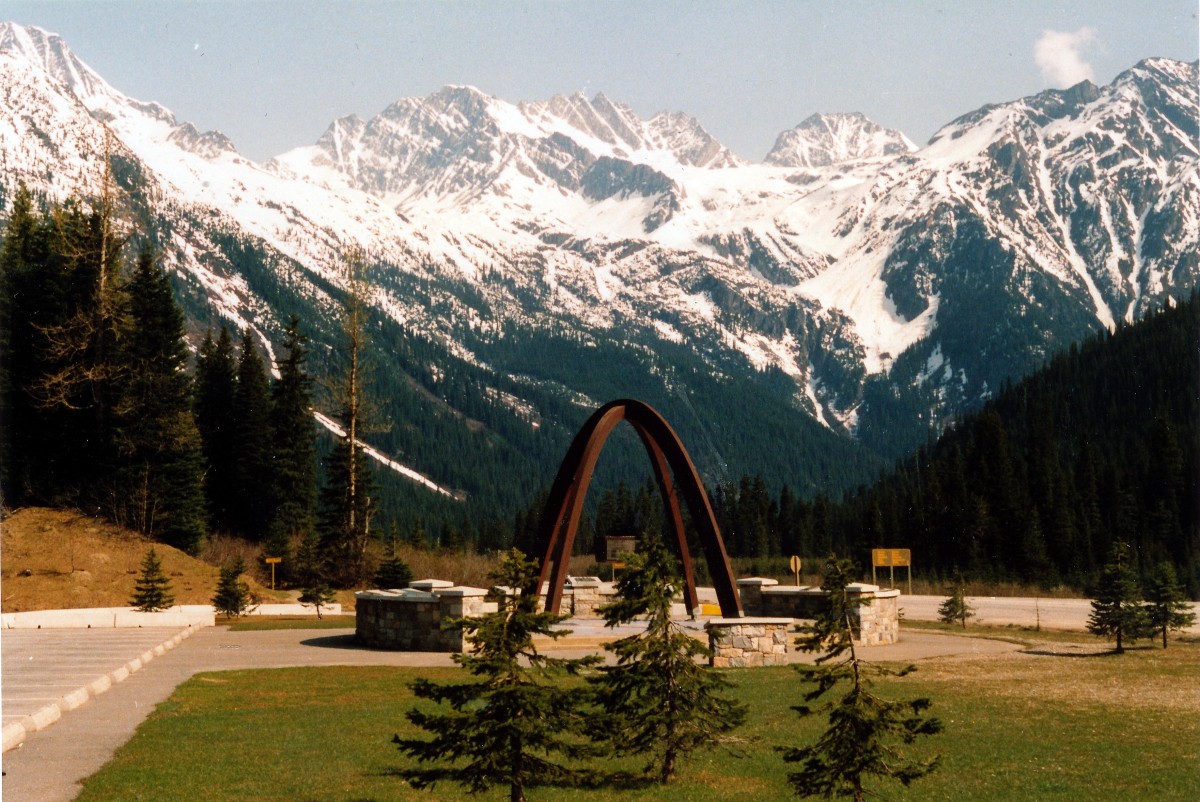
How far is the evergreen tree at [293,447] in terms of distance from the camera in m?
71.1

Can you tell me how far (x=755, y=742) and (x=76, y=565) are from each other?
128ft

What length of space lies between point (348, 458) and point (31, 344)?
54.3ft

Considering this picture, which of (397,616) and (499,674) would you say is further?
(397,616)

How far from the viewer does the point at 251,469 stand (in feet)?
234

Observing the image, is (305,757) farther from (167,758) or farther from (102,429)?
(102,429)

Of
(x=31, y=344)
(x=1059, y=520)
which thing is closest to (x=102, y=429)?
(x=31, y=344)

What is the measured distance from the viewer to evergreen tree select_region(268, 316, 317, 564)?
233 ft

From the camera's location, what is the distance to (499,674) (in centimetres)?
1209

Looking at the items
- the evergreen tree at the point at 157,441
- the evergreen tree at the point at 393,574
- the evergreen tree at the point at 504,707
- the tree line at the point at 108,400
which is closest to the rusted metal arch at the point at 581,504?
the evergreen tree at the point at 393,574

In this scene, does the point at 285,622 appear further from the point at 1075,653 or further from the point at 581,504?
the point at 1075,653

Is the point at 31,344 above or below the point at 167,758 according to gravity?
above

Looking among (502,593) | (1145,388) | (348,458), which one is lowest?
(502,593)

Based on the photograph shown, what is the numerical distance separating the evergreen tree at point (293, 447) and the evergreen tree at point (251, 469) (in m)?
0.62

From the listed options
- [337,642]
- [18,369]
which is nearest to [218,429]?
[18,369]
